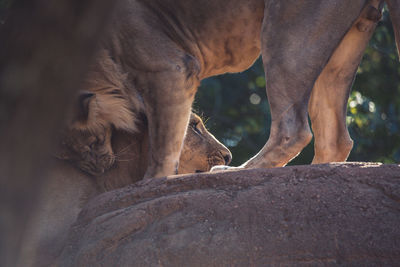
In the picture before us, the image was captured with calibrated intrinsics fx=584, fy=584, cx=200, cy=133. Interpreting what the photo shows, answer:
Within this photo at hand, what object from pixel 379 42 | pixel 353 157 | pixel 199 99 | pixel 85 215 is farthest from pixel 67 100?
pixel 379 42

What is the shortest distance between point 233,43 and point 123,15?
728mm

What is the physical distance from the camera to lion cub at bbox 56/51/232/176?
339 centimetres

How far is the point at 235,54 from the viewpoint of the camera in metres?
3.91

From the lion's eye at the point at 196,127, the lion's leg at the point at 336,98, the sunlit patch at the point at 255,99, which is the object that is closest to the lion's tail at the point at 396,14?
the lion's leg at the point at 336,98

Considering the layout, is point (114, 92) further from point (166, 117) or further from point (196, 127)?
point (196, 127)

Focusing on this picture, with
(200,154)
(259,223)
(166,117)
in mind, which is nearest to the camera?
(259,223)

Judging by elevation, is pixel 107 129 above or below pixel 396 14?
below

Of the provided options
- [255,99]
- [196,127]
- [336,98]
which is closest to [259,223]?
[336,98]

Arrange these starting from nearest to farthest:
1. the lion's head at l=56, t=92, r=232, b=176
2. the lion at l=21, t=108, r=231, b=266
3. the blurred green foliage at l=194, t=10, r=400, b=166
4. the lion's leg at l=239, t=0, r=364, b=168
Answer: the lion at l=21, t=108, r=231, b=266, the lion's leg at l=239, t=0, r=364, b=168, the lion's head at l=56, t=92, r=232, b=176, the blurred green foliage at l=194, t=10, r=400, b=166

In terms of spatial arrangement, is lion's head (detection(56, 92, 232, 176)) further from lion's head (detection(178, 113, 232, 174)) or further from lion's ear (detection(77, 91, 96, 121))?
lion's head (detection(178, 113, 232, 174))

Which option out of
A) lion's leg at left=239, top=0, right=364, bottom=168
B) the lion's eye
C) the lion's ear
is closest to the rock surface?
lion's leg at left=239, top=0, right=364, bottom=168

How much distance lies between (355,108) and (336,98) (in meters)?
5.42

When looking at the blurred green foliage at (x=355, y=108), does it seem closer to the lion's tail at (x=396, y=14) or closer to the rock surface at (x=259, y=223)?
the lion's tail at (x=396, y=14)

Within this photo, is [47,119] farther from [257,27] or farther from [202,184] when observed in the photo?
[257,27]
